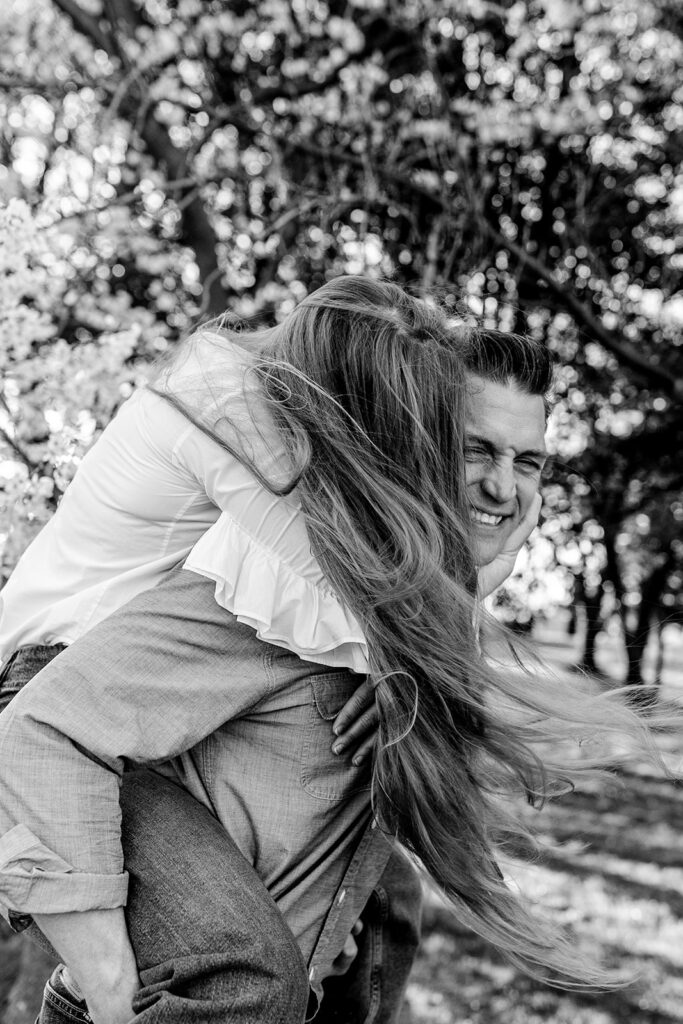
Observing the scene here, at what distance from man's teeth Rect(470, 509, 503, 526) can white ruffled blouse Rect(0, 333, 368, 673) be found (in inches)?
16.1

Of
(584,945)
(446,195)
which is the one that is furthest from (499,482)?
(584,945)

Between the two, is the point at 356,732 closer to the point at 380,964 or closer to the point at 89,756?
the point at 89,756

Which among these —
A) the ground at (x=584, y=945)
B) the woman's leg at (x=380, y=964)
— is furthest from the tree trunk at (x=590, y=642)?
the woman's leg at (x=380, y=964)

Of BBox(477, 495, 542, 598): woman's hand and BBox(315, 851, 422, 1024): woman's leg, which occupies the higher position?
BBox(477, 495, 542, 598): woman's hand

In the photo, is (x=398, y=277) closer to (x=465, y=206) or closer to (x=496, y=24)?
(x=465, y=206)

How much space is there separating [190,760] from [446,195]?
334 centimetres

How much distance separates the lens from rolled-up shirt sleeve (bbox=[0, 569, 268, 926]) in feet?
4.47

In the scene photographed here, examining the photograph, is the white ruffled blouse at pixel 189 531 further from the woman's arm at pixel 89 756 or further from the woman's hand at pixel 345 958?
the woman's hand at pixel 345 958

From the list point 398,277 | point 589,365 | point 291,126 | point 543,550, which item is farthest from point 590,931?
point 291,126

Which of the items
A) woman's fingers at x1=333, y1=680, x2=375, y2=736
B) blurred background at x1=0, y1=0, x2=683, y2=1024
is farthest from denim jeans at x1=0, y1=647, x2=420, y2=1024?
A: blurred background at x1=0, y1=0, x2=683, y2=1024

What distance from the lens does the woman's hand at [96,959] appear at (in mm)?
1391

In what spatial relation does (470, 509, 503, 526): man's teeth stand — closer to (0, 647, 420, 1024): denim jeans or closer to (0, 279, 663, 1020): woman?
(0, 279, 663, 1020): woman

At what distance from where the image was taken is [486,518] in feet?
6.25

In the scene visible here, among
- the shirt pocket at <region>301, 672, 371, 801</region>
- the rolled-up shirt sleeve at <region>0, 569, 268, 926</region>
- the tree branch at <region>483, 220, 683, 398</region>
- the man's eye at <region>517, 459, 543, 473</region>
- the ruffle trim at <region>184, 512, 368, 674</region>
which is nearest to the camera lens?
the rolled-up shirt sleeve at <region>0, 569, 268, 926</region>
